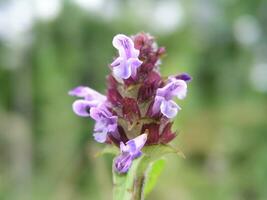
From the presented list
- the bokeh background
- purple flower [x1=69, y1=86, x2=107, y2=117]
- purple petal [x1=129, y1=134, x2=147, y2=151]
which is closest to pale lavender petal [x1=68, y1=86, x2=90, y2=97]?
purple flower [x1=69, y1=86, x2=107, y2=117]

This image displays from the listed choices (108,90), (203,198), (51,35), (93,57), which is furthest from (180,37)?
(108,90)

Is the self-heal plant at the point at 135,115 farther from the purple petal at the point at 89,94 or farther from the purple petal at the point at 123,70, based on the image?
the purple petal at the point at 89,94

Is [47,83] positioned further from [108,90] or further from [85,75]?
[108,90]

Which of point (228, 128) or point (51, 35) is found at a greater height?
point (51, 35)

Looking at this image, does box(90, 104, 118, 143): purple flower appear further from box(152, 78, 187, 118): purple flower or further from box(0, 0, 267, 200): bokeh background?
box(0, 0, 267, 200): bokeh background

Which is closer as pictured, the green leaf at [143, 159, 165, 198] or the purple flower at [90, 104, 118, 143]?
the purple flower at [90, 104, 118, 143]

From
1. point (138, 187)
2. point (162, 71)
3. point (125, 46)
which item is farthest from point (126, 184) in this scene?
point (162, 71)

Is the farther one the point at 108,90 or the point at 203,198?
the point at 203,198
